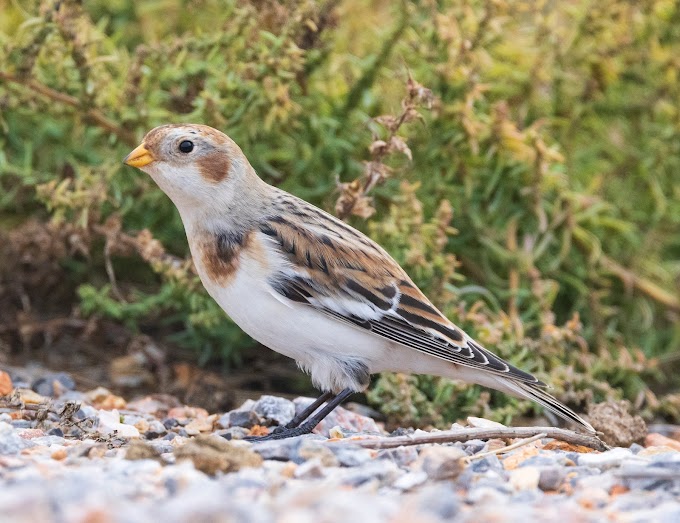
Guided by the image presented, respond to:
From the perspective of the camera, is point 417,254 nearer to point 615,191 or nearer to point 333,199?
point 333,199

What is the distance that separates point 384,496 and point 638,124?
3834mm

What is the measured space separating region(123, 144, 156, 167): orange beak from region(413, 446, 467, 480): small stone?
1.63 m

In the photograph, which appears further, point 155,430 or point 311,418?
point 311,418

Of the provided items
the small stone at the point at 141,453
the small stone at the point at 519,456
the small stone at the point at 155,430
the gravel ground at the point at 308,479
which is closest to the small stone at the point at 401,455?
the gravel ground at the point at 308,479

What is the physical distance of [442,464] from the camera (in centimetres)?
278

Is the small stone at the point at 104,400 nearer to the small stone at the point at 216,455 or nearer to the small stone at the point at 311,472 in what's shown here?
the small stone at the point at 216,455

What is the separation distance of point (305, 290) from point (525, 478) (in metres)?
1.20

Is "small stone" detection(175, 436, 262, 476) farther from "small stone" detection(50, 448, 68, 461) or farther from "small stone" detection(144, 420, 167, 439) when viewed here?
"small stone" detection(144, 420, 167, 439)

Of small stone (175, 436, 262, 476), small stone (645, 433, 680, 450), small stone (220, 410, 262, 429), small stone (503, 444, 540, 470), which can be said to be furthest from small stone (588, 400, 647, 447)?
small stone (175, 436, 262, 476)

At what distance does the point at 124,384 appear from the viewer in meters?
4.89

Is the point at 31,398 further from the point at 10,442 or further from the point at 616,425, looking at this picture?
the point at 616,425

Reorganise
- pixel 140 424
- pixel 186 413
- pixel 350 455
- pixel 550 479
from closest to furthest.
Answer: pixel 550 479, pixel 350 455, pixel 140 424, pixel 186 413

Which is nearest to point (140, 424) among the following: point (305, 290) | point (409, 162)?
point (305, 290)

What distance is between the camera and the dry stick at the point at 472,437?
3.12 meters
